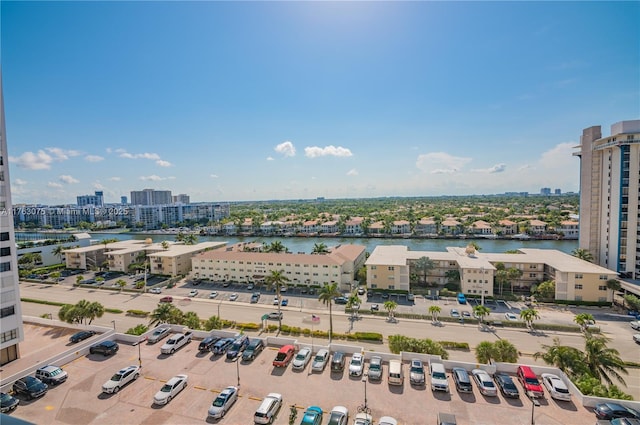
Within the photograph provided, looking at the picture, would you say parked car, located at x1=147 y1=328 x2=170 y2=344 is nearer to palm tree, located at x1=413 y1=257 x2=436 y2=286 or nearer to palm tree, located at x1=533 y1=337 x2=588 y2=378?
palm tree, located at x1=533 y1=337 x2=588 y2=378

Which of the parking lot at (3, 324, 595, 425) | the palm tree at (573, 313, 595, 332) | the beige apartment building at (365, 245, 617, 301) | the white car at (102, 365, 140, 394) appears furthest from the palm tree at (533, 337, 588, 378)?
the white car at (102, 365, 140, 394)

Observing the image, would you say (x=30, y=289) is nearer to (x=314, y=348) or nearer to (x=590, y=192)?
(x=314, y=348)

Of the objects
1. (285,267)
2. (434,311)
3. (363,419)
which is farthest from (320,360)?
(285,267)

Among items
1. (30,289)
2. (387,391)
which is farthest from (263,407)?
(30,289)

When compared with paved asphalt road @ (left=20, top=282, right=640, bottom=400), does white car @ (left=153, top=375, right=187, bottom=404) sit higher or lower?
higher

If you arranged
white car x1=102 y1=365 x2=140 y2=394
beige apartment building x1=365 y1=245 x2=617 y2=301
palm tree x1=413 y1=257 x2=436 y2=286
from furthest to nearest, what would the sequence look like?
1. palm tree x1=413 y1=257 x2=436 y2=286
2. beige apartment building x1=365 y1=245 x2=617 y2=301
3. white car x1=102 y1=365 x2=140 y2=394

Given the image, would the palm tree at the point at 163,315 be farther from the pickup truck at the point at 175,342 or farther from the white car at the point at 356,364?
the white car at the point at 356,364

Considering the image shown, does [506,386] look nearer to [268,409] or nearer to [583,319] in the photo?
[268,409]
